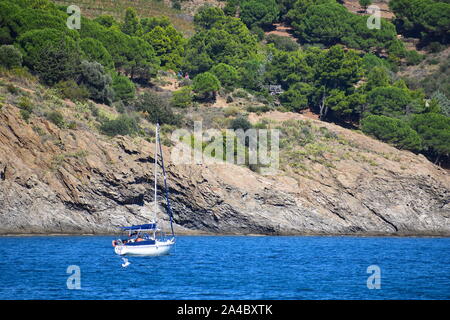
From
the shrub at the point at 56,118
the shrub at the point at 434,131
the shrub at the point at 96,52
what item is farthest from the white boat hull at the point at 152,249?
the shrub at the point at 434,131

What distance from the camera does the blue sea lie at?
3669cm

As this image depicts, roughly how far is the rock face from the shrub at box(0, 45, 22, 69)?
46.0ft

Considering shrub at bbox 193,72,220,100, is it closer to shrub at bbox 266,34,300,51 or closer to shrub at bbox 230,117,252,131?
shrub at bbox 230,117,252,131

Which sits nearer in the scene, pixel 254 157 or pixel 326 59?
pixel 254 157

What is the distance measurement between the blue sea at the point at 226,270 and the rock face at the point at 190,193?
9.25 ft

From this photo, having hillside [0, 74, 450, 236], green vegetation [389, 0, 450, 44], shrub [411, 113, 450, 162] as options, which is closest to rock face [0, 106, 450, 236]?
hillside [0, 74, 450, 236]

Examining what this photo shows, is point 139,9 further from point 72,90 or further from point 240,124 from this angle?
point 72,90

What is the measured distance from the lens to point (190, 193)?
66.3m

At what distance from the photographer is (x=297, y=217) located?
224 ft

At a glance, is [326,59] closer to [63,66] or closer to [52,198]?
[63,66]

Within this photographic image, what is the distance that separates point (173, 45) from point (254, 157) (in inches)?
1571

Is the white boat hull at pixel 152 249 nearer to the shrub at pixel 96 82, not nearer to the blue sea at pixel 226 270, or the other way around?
the blue sea at pixel 226 270

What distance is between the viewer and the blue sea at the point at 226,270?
36688mm
